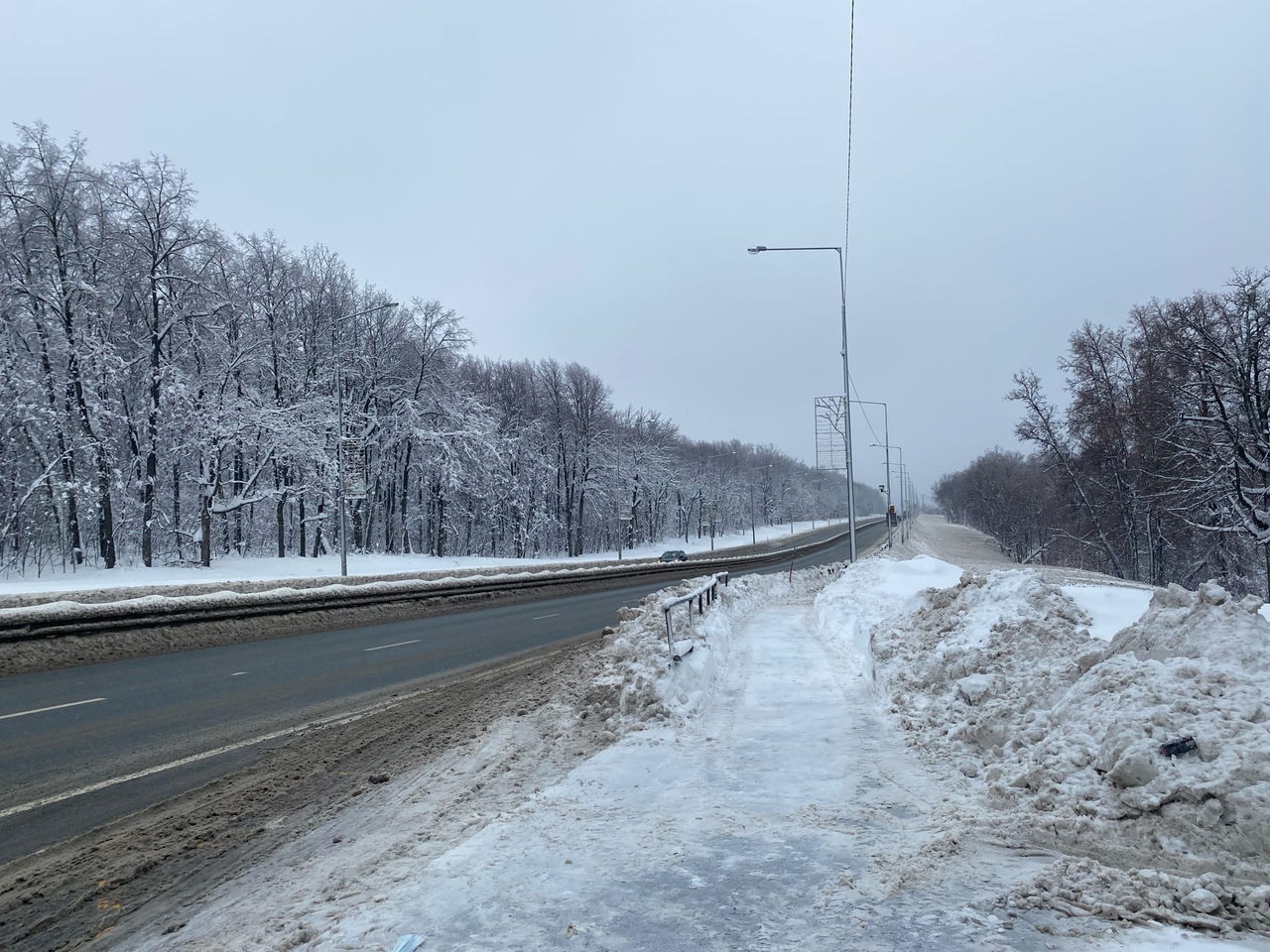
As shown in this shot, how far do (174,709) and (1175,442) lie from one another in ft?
118

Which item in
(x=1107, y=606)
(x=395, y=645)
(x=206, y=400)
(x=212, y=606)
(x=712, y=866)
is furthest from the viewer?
(x=206, y=400)

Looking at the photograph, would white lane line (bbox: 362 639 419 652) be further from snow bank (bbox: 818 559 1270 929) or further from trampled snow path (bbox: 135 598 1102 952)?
snow bank (bbox: 818 559 1270 929)

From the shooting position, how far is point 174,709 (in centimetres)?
934

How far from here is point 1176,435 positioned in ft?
108

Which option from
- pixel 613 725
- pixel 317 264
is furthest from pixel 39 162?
pixel 613 725

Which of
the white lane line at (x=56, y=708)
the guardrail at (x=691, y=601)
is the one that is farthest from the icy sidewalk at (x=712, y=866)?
the white lane line at (x=56, y=708)

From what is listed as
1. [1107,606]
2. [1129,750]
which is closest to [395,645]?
[1107,606]

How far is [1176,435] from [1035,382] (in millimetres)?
11370

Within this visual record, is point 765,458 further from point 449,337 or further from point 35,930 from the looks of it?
point 35,930

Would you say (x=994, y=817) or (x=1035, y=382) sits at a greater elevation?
(x=1035, y=382)

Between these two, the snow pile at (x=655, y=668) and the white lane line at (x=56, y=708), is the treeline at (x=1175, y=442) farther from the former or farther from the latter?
the white lane line at (x=56, y=708)

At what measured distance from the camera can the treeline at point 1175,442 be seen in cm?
2772

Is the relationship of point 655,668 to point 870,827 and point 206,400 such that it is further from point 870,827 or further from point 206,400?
point 206,400

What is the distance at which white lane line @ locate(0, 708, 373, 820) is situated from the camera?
5.88 meters
